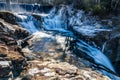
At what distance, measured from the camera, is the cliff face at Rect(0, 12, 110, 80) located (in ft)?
35.9

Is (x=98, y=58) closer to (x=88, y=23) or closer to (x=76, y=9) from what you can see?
(x=88, y=23)

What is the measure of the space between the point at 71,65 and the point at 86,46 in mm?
4372

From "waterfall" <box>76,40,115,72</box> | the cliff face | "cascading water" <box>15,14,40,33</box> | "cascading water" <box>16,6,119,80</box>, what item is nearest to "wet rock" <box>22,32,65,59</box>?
the cliff face

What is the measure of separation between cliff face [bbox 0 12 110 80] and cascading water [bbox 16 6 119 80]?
1761 mm

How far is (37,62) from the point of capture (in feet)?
40.8

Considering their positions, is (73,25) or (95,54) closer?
(95,54)

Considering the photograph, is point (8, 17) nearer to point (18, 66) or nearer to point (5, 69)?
point (18, 66)

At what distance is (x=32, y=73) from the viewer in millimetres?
11242

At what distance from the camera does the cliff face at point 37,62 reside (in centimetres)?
1095

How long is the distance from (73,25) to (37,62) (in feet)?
30.2

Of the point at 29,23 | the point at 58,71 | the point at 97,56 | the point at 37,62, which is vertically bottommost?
the point at 97,56

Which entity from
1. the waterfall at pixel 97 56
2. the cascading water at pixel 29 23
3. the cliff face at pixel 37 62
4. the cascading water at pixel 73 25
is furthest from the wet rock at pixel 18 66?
the cascading water at pixel 29 23

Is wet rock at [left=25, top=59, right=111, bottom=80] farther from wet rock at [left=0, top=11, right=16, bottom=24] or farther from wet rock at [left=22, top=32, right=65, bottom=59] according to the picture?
wet rock at [left=0, top=11, right=16, bottom=24]

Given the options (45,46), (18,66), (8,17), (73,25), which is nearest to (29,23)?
(8,17)
